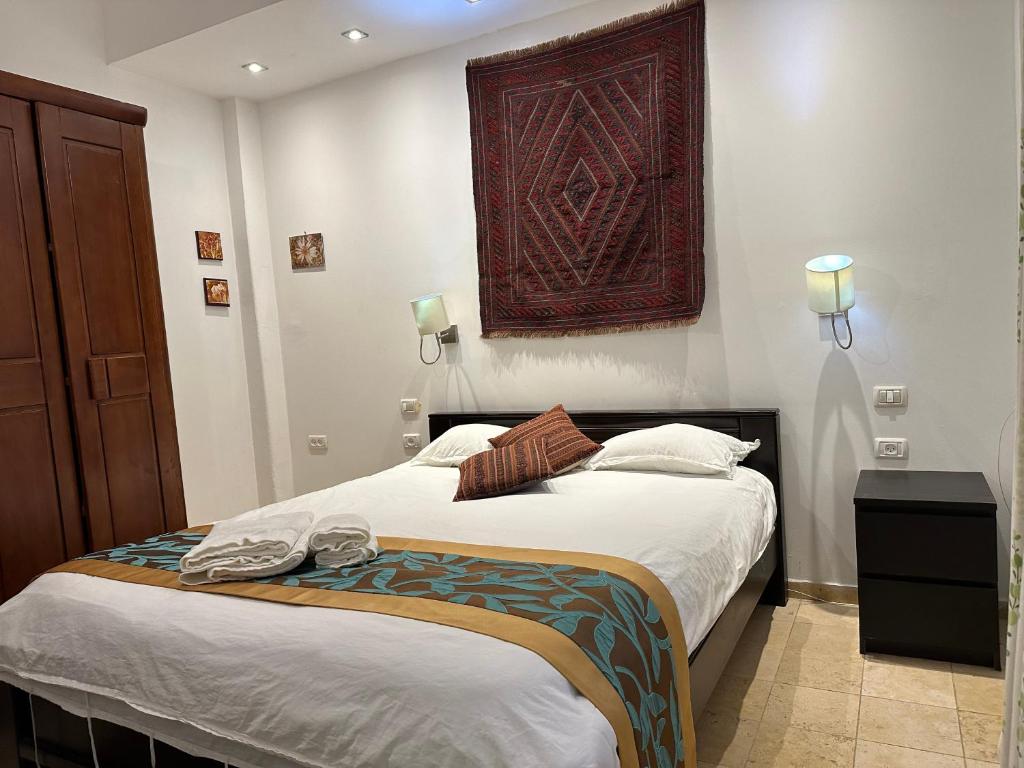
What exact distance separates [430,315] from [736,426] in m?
1.63

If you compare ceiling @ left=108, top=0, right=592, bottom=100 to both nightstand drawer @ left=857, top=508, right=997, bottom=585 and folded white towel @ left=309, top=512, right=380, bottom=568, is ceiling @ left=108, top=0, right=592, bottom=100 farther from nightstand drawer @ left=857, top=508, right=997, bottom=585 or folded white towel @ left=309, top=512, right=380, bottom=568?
nightstand drawer @ left=857, top=508, right=997, bottom=585

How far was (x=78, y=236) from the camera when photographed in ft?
9.87

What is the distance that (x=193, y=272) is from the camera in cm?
423

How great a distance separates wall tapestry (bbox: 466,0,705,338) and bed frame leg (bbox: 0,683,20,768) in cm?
253

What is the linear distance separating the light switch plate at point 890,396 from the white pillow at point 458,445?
1.60 metres

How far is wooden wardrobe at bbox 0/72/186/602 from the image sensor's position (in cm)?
279

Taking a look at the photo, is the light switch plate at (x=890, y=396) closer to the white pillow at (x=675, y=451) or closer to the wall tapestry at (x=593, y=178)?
the white pillow at (x=675, y=451)

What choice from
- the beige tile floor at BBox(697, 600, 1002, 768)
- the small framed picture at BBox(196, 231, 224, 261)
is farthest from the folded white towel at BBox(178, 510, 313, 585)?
the small framed picture at BBox(196, 231, 224, 261)

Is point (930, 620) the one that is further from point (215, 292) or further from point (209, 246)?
point (209, 246)

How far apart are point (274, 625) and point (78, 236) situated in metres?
2.16

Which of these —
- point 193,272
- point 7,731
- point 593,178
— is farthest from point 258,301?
point 7,731

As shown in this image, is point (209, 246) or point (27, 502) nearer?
point (27, 502)

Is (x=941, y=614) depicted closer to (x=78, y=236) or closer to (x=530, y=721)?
(x=530, y=721)

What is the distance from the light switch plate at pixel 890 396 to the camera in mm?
2992
